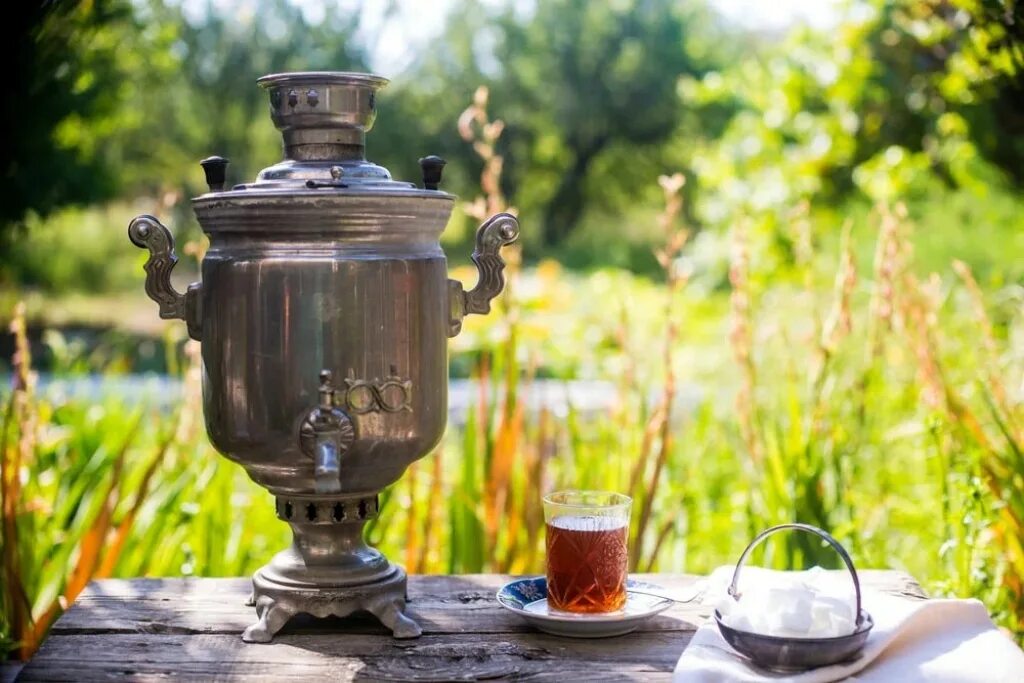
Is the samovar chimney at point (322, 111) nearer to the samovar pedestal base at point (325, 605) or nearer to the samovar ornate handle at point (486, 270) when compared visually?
the samovar ornate handle at point (486, 270)

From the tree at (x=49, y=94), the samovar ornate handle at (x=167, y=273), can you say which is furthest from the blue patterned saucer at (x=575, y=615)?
the tree at (x=49, y=94)

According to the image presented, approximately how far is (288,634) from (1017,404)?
1726 millimetres

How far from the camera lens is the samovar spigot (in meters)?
1.56

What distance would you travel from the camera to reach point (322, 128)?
1.73 metres

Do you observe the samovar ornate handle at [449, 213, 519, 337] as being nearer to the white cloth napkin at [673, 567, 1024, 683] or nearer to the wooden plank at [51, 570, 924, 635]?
the wooden plank at [51, 570, 924, 635]

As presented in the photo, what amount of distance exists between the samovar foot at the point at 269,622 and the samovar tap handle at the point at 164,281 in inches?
15.6

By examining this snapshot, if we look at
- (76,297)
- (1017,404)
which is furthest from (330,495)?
(76,297)

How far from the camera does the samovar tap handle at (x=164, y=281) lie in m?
1.71

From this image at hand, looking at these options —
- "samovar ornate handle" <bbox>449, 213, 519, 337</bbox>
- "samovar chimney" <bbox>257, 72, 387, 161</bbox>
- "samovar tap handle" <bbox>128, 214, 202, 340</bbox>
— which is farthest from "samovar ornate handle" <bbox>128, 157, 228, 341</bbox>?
"samovar ornate handle" <bbox>449, 213, 519, 337</bbox>

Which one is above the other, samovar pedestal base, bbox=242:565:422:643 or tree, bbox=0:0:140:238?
tree, bbox=0:0:140:238

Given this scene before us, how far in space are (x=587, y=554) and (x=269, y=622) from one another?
459 millimetres

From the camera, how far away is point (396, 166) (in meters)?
14.2

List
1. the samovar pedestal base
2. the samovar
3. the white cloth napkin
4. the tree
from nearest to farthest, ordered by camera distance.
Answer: the white cloth napkin, the samovar, the samovar pedestal base, the tree

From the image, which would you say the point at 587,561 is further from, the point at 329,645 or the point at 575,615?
the point at 329,645
